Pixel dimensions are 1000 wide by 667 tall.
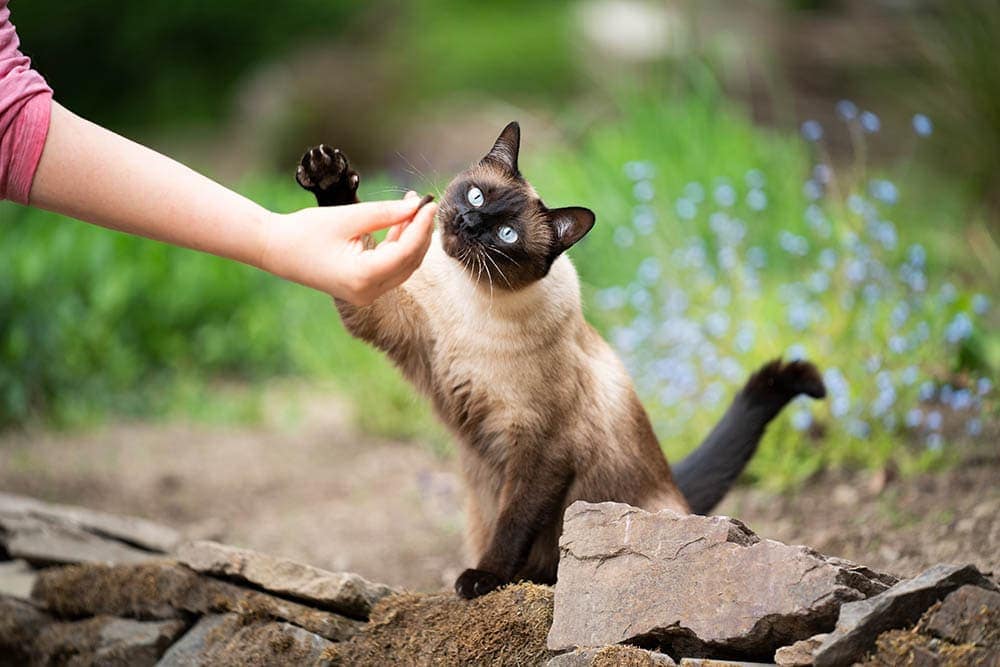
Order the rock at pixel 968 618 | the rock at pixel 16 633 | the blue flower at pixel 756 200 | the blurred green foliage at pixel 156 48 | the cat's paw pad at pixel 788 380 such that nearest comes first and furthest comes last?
the rock at pixel 968 618 → the cat's paw pad at pixel 788 380 → the rock at pixel 16 633 → the blue flower at pixel 756 200 → the blurred green foliage at pixel 156 48

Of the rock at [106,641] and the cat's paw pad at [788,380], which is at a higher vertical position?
the cat's paw pad at [788,380]

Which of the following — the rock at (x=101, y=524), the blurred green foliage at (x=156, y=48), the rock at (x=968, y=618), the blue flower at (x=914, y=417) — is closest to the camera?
the rock at (x=968, y=618)

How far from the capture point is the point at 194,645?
8.77ft

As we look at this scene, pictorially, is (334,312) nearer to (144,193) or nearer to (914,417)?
(914,417)

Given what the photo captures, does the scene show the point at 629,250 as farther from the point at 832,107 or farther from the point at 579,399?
the point at 832,107

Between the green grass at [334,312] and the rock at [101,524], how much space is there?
1629 mm

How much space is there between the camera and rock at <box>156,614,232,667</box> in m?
2.63

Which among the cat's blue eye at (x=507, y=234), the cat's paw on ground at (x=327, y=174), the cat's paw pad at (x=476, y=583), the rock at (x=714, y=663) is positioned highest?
the cat's paw on ground at (x=327, y=174)

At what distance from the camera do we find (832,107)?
27.8ft

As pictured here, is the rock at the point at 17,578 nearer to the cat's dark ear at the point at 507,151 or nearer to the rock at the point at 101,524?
the rock at the point at 101,524

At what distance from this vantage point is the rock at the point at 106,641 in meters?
2.74

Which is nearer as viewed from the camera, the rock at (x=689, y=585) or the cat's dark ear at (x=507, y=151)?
the rock at (x=689, y=585)

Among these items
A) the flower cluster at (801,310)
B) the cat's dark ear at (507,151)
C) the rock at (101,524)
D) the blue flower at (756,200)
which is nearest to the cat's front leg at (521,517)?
the cat's dark ear at (507,151)

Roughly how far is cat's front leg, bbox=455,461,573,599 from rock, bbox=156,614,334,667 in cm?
36
